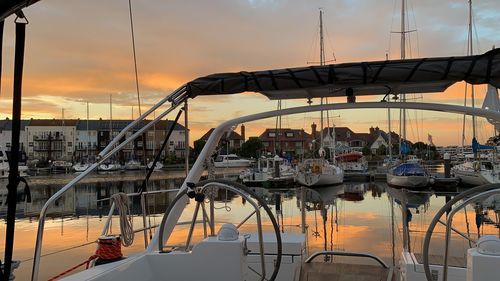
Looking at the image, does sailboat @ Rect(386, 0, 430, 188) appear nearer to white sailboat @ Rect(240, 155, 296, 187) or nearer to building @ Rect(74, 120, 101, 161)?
white sailboat @ Rect(240, 155, 296, 187)

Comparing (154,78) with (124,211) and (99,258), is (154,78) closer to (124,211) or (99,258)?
(124,211)

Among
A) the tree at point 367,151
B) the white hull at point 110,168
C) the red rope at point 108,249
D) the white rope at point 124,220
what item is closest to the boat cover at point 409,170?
the white rope at point 124,220

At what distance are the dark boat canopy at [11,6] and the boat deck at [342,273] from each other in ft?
10.0

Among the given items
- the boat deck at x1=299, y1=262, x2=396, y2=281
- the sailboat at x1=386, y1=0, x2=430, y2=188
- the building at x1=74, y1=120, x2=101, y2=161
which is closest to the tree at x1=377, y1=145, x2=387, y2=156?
the sailboat at x1=386, y1=0, x2=430, y2=188

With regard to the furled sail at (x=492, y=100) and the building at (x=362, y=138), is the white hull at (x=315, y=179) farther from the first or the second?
the building at (x=362, y=138)

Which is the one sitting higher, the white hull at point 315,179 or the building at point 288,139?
the building at point 288,139

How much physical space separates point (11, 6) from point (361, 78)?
2.69m

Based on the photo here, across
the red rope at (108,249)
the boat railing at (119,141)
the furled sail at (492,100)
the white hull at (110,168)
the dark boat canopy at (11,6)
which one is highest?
the dark boat canopy at (11,6)

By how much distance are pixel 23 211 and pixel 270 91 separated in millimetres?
19908

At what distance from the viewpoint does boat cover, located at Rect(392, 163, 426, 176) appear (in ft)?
92.7

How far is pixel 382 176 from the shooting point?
38.3m

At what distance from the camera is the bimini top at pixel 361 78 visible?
3637 millimetres

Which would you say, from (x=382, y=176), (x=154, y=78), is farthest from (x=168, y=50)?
(x=382, y=176)

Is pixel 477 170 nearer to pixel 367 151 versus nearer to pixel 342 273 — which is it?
pixel 342 273
